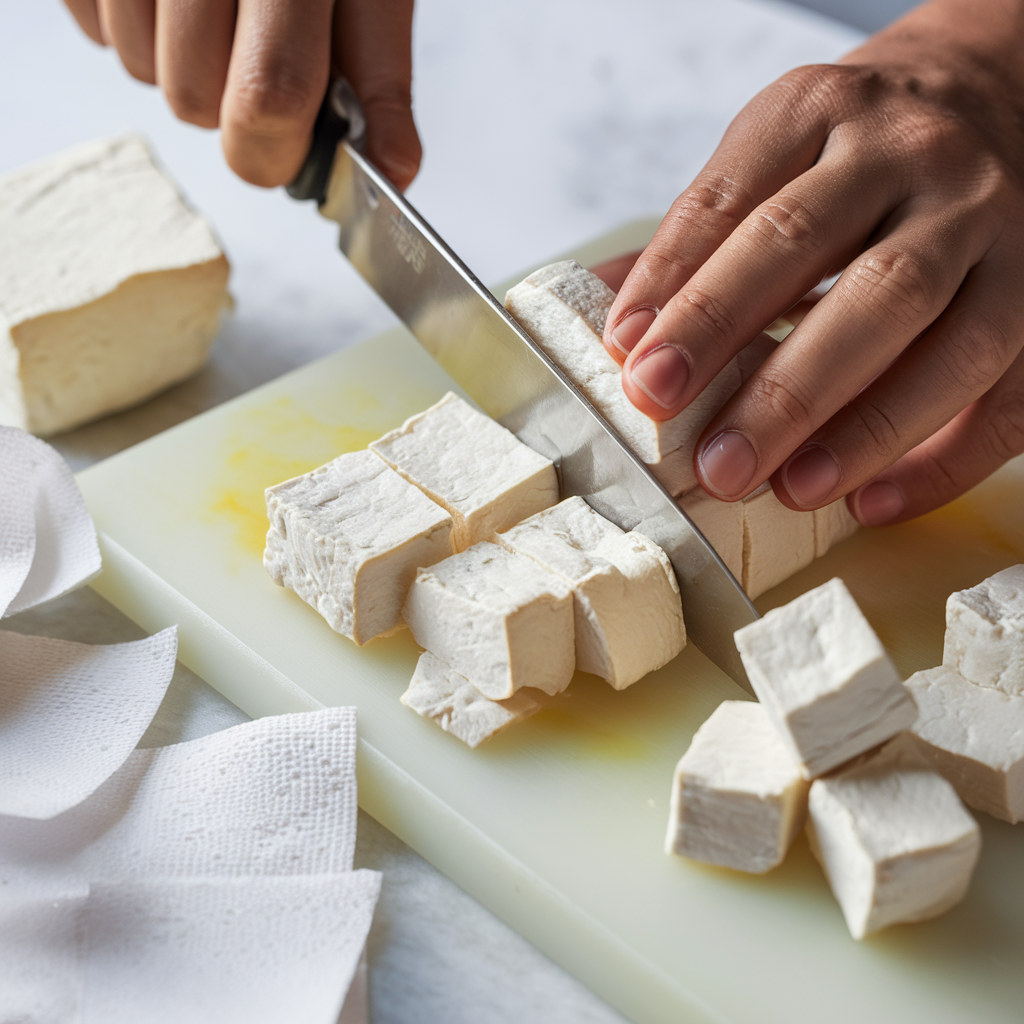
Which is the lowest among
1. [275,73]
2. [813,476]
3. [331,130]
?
[813,476]

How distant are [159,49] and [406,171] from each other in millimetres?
575

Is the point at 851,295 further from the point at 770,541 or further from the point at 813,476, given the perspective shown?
the point at 770,541

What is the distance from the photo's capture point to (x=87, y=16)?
8.93ft

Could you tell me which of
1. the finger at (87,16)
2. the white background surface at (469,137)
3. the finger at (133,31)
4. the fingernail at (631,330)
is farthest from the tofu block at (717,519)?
the finger at (87,16)

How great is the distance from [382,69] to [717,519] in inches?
49.7

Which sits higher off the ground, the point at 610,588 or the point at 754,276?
the point at 754,276

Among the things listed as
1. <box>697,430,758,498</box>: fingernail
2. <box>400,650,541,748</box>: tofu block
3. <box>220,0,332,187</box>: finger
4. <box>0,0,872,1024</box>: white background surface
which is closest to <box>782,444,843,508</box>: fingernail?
<box>697,430,758,498</box>: fingernail

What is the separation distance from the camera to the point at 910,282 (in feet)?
6.06

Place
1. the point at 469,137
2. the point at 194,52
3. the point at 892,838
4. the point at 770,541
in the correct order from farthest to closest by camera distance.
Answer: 1. the point at 469,137
2. the point at 194,52
3. the point at 770,541
4. the point at 892,838

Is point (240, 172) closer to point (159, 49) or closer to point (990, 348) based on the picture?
point (159, 49)

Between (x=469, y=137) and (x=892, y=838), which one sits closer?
(x=892, y=838)

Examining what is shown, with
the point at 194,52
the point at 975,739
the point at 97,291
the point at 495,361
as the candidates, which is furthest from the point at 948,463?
the point at 97,291

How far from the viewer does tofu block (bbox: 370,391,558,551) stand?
6.45 ft

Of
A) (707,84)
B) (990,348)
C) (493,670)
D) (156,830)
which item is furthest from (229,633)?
(707,84)
